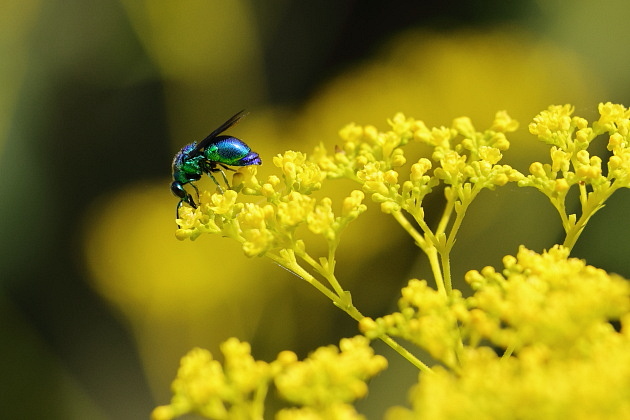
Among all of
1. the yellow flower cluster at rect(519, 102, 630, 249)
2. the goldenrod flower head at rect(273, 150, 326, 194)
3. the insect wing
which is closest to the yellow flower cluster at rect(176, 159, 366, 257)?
the goldenrod flower head at rect(273, 150, 326, 194)

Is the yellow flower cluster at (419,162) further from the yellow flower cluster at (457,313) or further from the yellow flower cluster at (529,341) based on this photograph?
the yellow flower cluster at (529,341)

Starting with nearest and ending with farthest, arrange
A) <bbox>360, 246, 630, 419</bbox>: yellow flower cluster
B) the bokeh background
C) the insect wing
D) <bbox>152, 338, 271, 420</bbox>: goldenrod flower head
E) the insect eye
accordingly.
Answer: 1. <bbox>360, 246, 630, 419</bbox>: yellow flower cluster
2. <bbox>152, 338, 271, 420</bbox>: goldenrod flower head
3. the insect wing
4. the insect eye
5. the bokeh background

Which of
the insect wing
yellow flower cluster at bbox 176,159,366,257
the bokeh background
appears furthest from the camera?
the bokeh background

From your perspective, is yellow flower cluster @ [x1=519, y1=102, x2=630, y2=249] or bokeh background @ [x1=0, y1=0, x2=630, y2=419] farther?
bokeh background @ [x1=0, y1=0, x2=630, y2=419]

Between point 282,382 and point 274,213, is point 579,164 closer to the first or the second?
point 274,213

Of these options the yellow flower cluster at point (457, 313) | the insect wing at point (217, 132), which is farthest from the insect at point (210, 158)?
the yellow flower cluster at point (457, 313)

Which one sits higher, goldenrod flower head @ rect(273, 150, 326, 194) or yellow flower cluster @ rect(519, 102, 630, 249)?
goldenrod flower head @ rect(273, 150, 326, 194)

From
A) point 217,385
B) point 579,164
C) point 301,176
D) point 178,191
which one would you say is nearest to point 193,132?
point 178,191

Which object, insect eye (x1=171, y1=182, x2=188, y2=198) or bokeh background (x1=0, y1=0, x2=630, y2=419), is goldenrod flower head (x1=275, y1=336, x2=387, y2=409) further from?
bokeh background (x1=0, y1=0, x2=630, y2=419)
